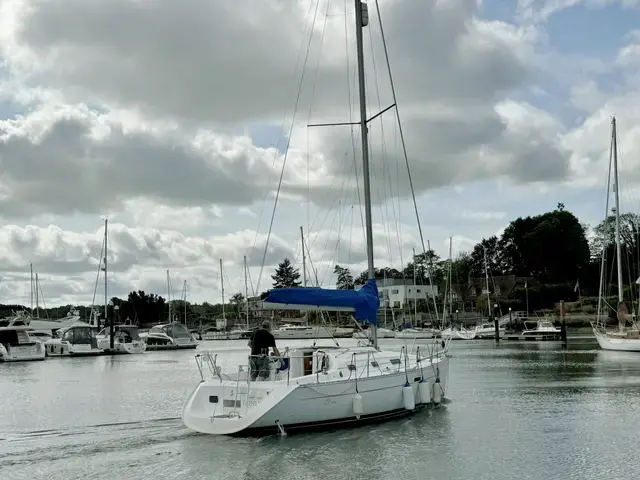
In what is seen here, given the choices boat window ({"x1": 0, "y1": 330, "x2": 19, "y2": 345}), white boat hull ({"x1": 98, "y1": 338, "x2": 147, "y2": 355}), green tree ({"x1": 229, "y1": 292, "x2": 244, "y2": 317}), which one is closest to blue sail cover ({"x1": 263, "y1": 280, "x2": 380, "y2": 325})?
boat window ({"x1": 0, "y1": 330, "x2": 19, "y2": 345})

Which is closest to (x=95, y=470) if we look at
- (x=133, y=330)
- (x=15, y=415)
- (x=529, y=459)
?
(x=529, y=459)

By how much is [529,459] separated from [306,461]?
5377 mm

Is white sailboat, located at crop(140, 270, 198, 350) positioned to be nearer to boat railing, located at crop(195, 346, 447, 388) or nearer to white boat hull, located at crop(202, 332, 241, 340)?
white boat hull, located at crop(202, 332, 241, 340)

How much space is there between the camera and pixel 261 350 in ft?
70.2

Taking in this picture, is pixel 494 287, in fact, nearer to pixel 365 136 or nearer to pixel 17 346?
pixel 17 346

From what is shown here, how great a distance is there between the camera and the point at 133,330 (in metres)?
84.4

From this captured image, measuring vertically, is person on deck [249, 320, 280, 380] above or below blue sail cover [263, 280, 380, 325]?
below

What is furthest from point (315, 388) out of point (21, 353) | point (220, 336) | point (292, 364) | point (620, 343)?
point (220, 336)

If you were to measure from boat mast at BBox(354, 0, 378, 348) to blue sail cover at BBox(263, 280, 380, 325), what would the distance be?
0.70 m

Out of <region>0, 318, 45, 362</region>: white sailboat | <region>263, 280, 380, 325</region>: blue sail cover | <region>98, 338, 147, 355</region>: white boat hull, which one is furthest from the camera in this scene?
<region>98, 338, 147, 355</region>: white boat hull

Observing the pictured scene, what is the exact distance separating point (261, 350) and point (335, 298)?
9.40 ft

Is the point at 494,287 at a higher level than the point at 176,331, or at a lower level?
higher

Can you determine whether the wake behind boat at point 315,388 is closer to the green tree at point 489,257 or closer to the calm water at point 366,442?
the calm water at point 366,442

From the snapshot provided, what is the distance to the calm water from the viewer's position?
17203 mm
